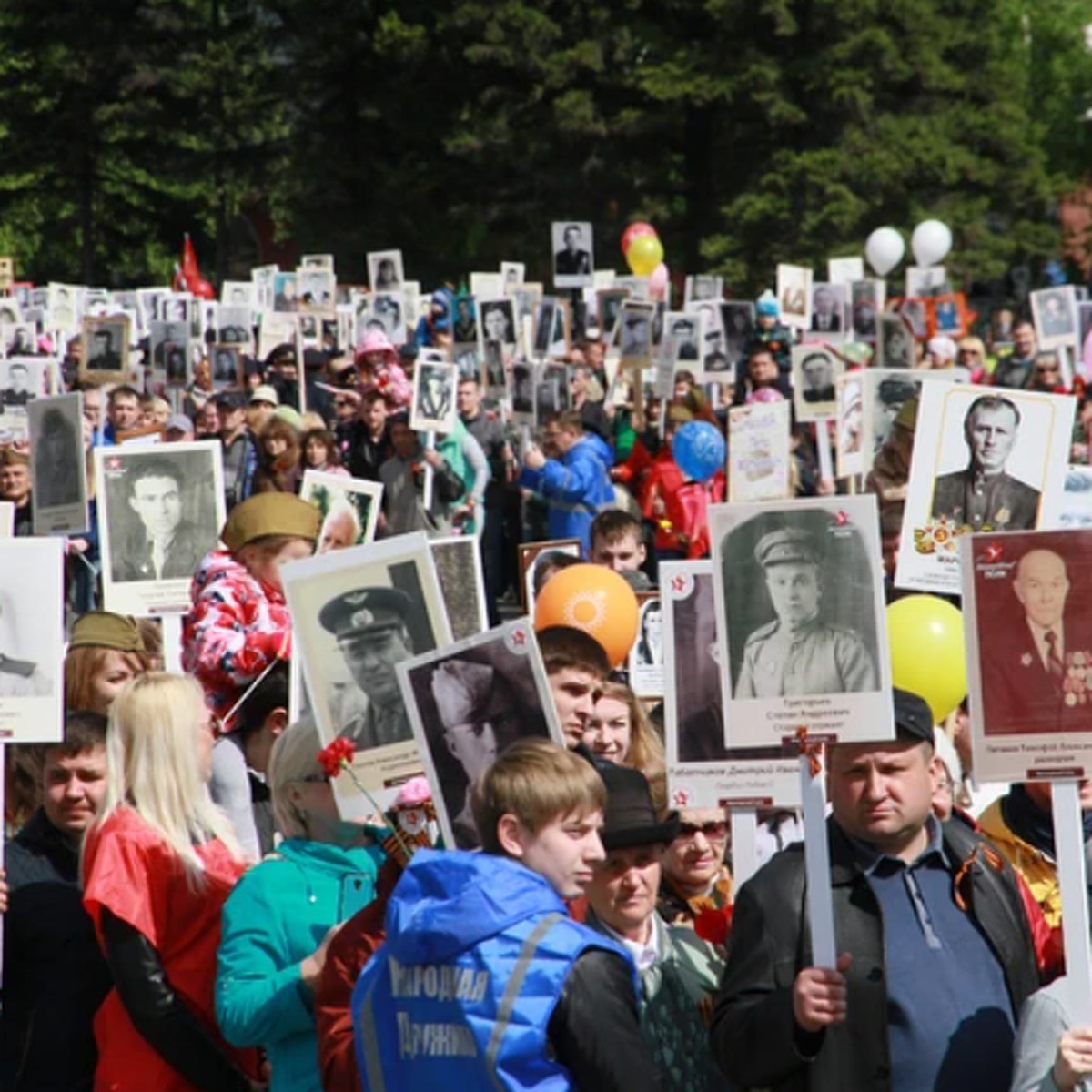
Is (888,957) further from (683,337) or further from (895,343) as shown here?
(683,337)

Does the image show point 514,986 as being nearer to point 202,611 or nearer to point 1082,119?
point 202,611

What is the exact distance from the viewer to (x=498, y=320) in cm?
2191

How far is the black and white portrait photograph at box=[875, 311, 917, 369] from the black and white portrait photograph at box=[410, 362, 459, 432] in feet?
15.5

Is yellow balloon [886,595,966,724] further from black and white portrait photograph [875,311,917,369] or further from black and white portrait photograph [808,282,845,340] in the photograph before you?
black and white portrait photograph [808,282,845,340]

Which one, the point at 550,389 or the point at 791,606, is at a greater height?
the point at 550,389

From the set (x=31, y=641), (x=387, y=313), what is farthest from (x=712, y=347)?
(x=31, y=641)

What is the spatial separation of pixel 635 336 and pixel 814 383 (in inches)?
158

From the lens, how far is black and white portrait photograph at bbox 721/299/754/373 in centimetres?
2341

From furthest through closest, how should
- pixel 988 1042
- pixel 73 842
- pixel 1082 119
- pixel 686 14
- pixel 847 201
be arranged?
pixel 1082 119, pixel 686 14, pixel 847 201, pixel 73 842, pixel 988 1042

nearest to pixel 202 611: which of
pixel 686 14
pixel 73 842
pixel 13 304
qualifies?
pixel 73 842

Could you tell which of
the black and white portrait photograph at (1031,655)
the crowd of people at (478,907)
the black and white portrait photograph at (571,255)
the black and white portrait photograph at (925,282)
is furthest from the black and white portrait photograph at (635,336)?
the black and white portrait photograph at (1031,655)

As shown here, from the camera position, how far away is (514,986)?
409 cm

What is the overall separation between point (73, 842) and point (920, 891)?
2.08 metres

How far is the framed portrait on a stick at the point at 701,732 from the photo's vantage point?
610cm
